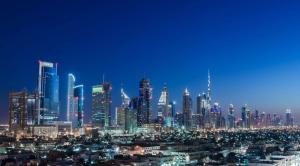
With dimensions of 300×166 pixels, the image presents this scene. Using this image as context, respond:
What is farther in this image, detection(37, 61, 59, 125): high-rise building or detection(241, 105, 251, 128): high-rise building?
detection(241, 105, 251, 128): high-rise building

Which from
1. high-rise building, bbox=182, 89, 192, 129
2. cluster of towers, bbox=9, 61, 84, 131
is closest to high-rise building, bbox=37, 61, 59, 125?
cluster of towers, bbox=9, 61, 84, 131

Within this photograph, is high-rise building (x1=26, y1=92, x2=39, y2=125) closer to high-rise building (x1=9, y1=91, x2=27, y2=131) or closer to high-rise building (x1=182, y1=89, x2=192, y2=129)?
high-rise building (x1=9, y1=91, x2=27, y2=131)

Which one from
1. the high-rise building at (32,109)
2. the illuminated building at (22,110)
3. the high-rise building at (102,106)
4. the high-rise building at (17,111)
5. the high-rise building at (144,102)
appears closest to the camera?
the high-rise building at (17,111)

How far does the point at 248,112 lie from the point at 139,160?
13162 centimetres

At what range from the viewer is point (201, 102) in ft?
447

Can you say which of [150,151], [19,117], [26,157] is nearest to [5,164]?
[26,157]

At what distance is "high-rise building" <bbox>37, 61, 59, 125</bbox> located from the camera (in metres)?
94.9

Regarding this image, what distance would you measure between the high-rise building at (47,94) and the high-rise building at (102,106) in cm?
1269

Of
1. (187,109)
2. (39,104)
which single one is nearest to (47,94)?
(39,104)

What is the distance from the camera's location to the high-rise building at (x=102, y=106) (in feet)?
353

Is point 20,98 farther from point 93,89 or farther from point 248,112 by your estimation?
point 248,112

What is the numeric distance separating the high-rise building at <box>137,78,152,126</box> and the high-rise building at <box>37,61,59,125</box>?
23202mm

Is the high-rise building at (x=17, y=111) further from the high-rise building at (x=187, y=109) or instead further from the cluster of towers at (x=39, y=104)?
the high-rise building at (x=187, y=109)

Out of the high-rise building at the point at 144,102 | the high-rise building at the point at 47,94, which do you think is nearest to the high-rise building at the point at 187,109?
the high-rise building at the point at 144,102
